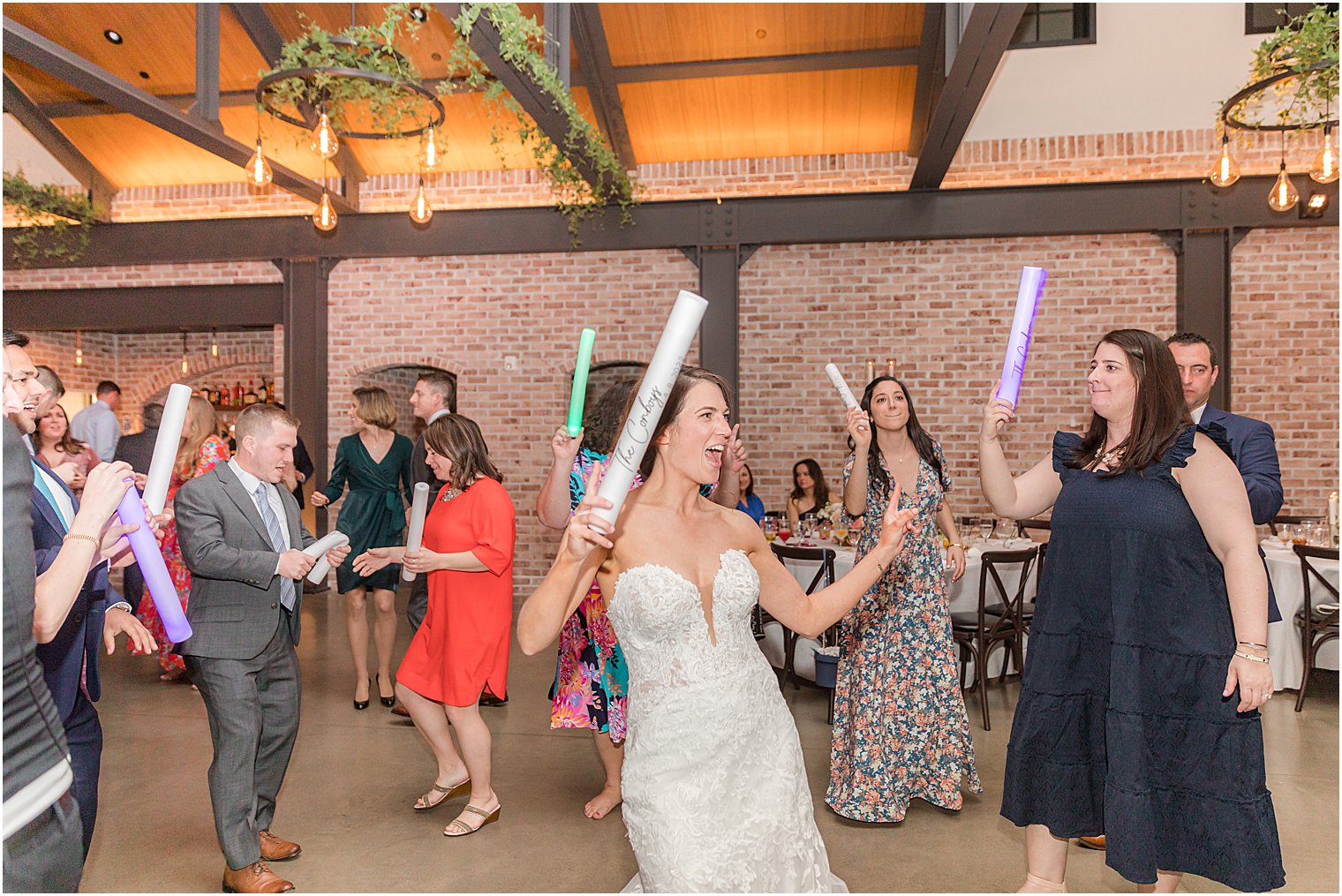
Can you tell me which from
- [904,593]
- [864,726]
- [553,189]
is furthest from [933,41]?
[864,726]

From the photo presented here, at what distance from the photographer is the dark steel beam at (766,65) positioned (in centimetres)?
700

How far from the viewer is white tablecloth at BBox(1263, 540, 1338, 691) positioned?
5.12 m

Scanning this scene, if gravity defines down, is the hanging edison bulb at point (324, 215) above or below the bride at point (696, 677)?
above

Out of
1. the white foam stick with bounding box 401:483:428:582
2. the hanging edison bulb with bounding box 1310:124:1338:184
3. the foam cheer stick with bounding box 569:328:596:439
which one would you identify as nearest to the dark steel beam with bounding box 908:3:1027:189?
the hanging edison bulb with bounding box 1310:124:1338:184

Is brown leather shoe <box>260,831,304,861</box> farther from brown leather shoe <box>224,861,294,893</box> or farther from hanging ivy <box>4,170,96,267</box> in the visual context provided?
hanging ivy <box>4,170,96,267</box>

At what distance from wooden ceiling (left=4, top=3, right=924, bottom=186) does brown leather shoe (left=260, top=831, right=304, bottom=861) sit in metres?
5.21

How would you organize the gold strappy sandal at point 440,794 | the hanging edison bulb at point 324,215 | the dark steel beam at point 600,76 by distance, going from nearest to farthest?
the gold strappy sandal at point 440,794, the hanging edison bulb at point 324,215, the dark steel beam at point 600,76

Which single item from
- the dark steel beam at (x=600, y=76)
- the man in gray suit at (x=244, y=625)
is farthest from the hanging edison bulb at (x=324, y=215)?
the man in gray suit at (x=244, y=625)

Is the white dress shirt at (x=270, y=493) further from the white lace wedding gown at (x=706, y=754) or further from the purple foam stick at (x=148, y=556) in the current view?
the white lace wedding gown at (x=706, y=754)

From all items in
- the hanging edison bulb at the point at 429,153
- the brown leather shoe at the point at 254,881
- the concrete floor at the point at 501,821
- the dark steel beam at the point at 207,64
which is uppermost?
the dark steel beam at the point at 207,64

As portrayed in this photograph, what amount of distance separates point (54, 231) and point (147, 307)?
1.18m

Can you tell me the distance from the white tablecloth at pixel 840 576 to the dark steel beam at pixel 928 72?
330 cm

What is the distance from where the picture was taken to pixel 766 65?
7164mm

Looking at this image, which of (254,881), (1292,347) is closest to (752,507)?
(254,881)
